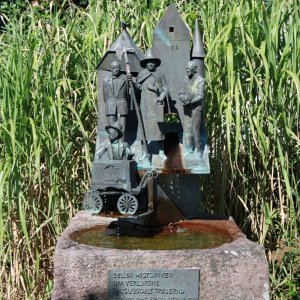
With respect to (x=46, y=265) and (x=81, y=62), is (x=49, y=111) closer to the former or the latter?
(x=81, y=62)

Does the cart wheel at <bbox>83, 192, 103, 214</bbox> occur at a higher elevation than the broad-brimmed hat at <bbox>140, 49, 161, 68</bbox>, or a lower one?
lower

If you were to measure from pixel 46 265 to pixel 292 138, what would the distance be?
196 cm

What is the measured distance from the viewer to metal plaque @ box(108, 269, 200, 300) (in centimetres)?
340

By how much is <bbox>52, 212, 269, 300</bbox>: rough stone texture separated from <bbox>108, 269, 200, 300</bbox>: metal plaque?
27 mm

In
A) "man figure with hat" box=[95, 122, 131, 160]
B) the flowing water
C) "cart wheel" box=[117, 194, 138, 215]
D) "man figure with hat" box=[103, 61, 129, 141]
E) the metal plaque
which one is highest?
"man figure with hat" box=[103, 61, 129, 141]

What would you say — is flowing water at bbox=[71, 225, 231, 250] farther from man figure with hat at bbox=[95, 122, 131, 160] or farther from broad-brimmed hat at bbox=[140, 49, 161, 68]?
broad-brimmed hat at bbox=[140, 49, 161, 68]

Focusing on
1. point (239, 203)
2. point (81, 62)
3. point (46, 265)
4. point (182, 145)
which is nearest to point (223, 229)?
point (182, 145)

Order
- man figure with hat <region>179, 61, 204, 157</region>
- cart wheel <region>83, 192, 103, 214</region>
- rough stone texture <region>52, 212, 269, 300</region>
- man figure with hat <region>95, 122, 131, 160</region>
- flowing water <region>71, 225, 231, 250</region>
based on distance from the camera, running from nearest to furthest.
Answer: rough stone texture <region>52, 212, 269, 300</region>, flowing water <region>71, 225, 231, 250</region>, cart wheel <region>83, 192, 103, 214</region>, man figure with hat <region>95, 122, 131, 160</region>, man figure with hat <region>179, 61, 204, 157</region>

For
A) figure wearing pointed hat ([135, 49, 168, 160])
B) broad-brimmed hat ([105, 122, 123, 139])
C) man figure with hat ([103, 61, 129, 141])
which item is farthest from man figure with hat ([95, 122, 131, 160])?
figure wearing pointed hat ([135, 49, 168, 160])

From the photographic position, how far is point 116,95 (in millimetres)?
4105

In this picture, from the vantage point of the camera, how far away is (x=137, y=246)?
142 inches

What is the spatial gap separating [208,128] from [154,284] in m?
1.66

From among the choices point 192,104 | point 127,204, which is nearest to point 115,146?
point 127,204

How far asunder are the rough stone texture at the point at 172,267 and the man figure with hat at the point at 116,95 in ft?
3.11
